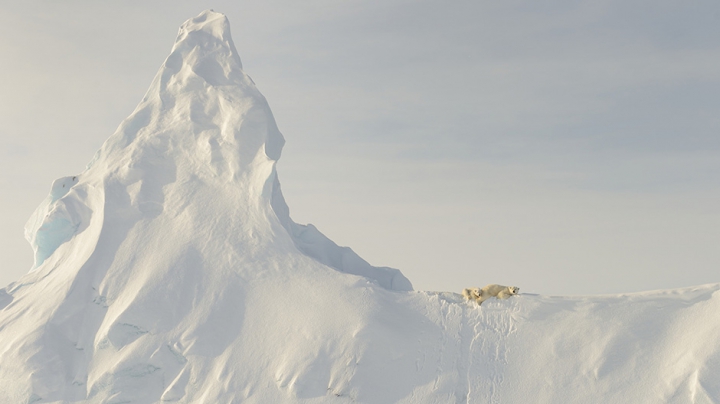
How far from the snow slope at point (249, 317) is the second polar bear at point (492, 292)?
232mm

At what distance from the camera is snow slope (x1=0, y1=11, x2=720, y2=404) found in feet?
53.4

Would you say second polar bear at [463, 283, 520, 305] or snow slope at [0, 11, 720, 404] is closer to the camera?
snow slope at [0, 11, 720, 404]

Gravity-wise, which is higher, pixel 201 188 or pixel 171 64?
pixel 171 64

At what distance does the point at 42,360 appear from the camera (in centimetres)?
1836

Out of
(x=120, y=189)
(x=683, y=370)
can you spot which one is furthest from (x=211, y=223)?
(x=683, y=370)

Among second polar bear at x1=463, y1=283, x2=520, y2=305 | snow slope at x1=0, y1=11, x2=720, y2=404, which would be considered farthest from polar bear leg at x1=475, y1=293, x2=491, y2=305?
snow slope at x1=0, y1=11, x2=720, y2=404

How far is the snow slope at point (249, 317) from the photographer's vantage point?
16.3 meters

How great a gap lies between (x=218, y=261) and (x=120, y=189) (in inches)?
199

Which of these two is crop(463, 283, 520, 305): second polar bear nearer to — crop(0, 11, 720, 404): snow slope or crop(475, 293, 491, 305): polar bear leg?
crop(475, 293, 491, 305): polar bear leg

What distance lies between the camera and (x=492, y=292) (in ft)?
58.3

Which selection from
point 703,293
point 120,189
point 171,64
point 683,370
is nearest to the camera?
point 683,370

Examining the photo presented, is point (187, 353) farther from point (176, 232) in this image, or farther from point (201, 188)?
point (201, 188)

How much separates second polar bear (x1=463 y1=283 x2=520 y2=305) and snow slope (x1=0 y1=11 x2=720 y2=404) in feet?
0.76

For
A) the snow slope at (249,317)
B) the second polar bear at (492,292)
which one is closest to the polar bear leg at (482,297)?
the second polar bear at (492,292)
